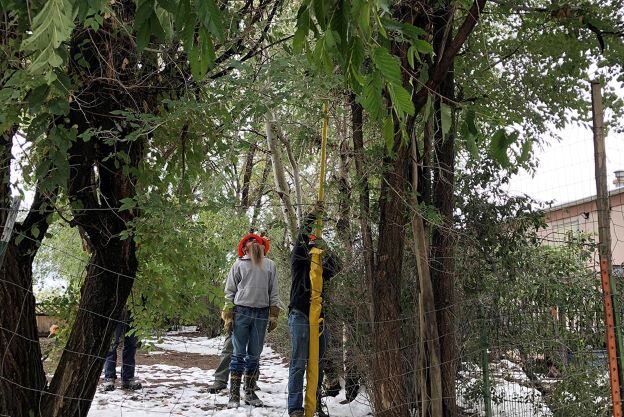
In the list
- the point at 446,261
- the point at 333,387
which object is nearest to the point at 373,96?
the point at 446,261

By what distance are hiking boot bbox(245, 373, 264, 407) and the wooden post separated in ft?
11.8

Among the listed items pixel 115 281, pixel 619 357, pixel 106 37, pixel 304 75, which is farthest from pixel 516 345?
pixel 106 37

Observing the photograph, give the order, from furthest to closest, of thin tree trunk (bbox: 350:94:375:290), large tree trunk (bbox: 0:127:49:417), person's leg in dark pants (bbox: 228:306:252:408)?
person's leg in dark pants (bbox: 228:306:252:408), thin tree trunk (bbox: 350:94:375:290), large tree trunk (bbox: 0:127:49:417)

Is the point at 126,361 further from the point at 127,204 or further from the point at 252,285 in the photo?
the point at 127,204

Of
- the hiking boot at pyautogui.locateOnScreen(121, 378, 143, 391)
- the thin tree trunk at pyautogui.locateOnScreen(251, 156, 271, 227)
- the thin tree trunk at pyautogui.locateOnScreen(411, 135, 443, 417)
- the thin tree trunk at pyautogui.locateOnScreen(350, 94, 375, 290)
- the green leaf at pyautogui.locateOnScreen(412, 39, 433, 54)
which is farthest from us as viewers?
the thin tree trunk at pyautogui.locateOnScreen(251, 156, 271, 227)

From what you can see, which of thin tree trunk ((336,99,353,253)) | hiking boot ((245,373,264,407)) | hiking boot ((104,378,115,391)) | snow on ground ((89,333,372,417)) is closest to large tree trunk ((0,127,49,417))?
snow on ground ((89,333,372,417))

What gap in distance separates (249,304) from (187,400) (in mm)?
1462

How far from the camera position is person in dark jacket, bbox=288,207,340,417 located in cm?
559

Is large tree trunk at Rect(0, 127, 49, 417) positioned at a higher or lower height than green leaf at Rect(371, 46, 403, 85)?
lower

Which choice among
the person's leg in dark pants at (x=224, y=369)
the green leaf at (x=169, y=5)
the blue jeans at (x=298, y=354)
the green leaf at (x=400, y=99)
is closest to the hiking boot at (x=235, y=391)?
the person's leg in dark pants at (x=224, y=369)

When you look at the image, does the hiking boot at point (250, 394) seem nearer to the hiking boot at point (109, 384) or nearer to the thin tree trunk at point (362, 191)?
the hiking boot at point (109, 384)

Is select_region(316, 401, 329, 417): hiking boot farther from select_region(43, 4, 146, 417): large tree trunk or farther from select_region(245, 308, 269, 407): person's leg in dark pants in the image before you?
select_region(43, 4, 146, 417): large tree trunk

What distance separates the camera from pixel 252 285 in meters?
6.66

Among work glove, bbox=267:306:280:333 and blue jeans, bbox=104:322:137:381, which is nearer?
work glove, bbox=267:306:280:333
